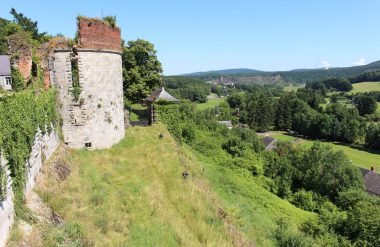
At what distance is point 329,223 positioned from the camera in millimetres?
23969

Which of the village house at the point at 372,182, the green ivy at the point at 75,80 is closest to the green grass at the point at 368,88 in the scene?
the village house at the point at 372,182

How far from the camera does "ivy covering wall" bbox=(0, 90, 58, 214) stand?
361 inches

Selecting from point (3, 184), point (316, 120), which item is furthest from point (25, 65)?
point (316, 120)

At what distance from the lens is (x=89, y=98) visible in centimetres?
1669

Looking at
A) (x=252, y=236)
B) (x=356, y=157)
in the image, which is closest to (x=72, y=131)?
(x=252, y=236)

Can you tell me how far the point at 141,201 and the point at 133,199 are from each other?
0.35 metres

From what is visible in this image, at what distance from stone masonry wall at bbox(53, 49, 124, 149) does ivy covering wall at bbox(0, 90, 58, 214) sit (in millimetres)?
3654

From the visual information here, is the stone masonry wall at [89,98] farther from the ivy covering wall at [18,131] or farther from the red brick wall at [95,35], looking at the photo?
the ivy covering wall at [18,131]

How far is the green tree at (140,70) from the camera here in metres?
33.4

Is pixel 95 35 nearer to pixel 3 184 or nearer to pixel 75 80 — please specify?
pixel 75 80

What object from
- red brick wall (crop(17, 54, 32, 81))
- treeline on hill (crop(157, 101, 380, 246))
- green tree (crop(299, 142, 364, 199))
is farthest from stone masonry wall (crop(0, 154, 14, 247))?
green tree (crop(299, 142, 364, 199))

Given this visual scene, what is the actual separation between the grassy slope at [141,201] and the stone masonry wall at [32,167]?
548 millimetres

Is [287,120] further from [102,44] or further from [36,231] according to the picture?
[36,231]

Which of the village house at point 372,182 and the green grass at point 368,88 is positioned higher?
the green grass at point 368,88
